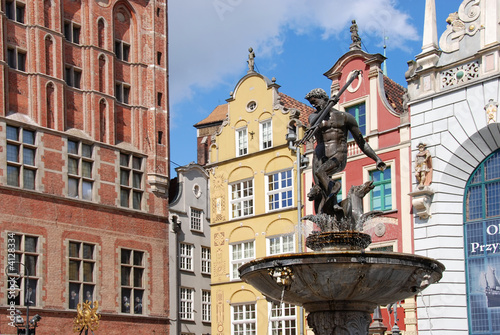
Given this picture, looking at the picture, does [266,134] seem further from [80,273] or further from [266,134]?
[80,273]

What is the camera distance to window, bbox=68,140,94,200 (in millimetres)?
36156

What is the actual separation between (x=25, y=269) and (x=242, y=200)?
9.80m

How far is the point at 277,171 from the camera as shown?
110 ft

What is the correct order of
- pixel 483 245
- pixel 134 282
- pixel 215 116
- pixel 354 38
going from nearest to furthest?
pixel 483 245 → pixel 354 38 → pixel 134 282 → pixel 215 116

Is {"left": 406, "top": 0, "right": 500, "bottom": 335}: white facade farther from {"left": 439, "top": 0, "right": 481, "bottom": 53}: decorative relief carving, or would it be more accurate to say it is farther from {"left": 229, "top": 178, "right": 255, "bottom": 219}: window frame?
{"left": 229, "top": 178, "right": 255, "bottom": 219}: window frame

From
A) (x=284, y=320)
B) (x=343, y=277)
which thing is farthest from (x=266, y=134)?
(x=343, y=277)

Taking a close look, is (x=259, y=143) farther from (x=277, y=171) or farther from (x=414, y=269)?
(x=414, y=269)

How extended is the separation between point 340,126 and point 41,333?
24.3 metres

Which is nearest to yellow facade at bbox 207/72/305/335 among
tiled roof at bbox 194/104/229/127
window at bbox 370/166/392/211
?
window at bbox 370/166/392/211

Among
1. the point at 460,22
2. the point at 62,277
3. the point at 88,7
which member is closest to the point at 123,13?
the point at 88,7

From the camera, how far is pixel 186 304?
40.2m

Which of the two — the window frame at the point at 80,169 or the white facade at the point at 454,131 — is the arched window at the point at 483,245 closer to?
the white facade at the point at 454,131

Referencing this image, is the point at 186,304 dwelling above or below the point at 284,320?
above

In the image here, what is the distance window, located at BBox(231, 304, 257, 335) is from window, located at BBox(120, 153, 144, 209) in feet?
26.1
